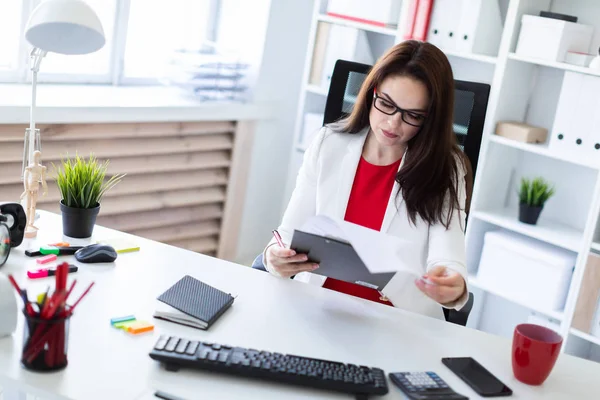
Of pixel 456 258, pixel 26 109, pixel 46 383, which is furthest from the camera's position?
pixel 26 109

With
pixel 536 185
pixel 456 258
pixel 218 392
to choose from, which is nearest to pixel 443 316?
pixel 456 258

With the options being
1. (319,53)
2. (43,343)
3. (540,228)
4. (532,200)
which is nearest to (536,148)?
(532,200)

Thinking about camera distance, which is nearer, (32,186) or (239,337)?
(239,337)

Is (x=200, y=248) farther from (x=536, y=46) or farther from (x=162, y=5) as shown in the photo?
(x=536, y=46)

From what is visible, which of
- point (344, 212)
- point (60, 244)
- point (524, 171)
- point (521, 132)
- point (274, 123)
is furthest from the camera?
point (274, 123)

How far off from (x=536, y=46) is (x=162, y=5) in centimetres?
164

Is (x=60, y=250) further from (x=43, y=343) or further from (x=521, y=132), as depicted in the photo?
(x=521, y=132)

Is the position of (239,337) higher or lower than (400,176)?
lower

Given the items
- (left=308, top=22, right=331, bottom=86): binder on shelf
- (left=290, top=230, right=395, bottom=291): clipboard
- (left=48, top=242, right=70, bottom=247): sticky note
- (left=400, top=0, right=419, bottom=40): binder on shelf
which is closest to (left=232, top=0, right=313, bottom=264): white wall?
(left=308, top=22, right=331, bottom=86): binder on shelf

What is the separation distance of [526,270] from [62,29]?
77.4 inches

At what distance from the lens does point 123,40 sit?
334 cm

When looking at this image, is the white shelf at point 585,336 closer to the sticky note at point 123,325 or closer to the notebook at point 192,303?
the notebook at point 192,303

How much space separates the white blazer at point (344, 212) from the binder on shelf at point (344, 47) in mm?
1351

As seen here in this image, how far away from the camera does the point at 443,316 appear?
1.94m
